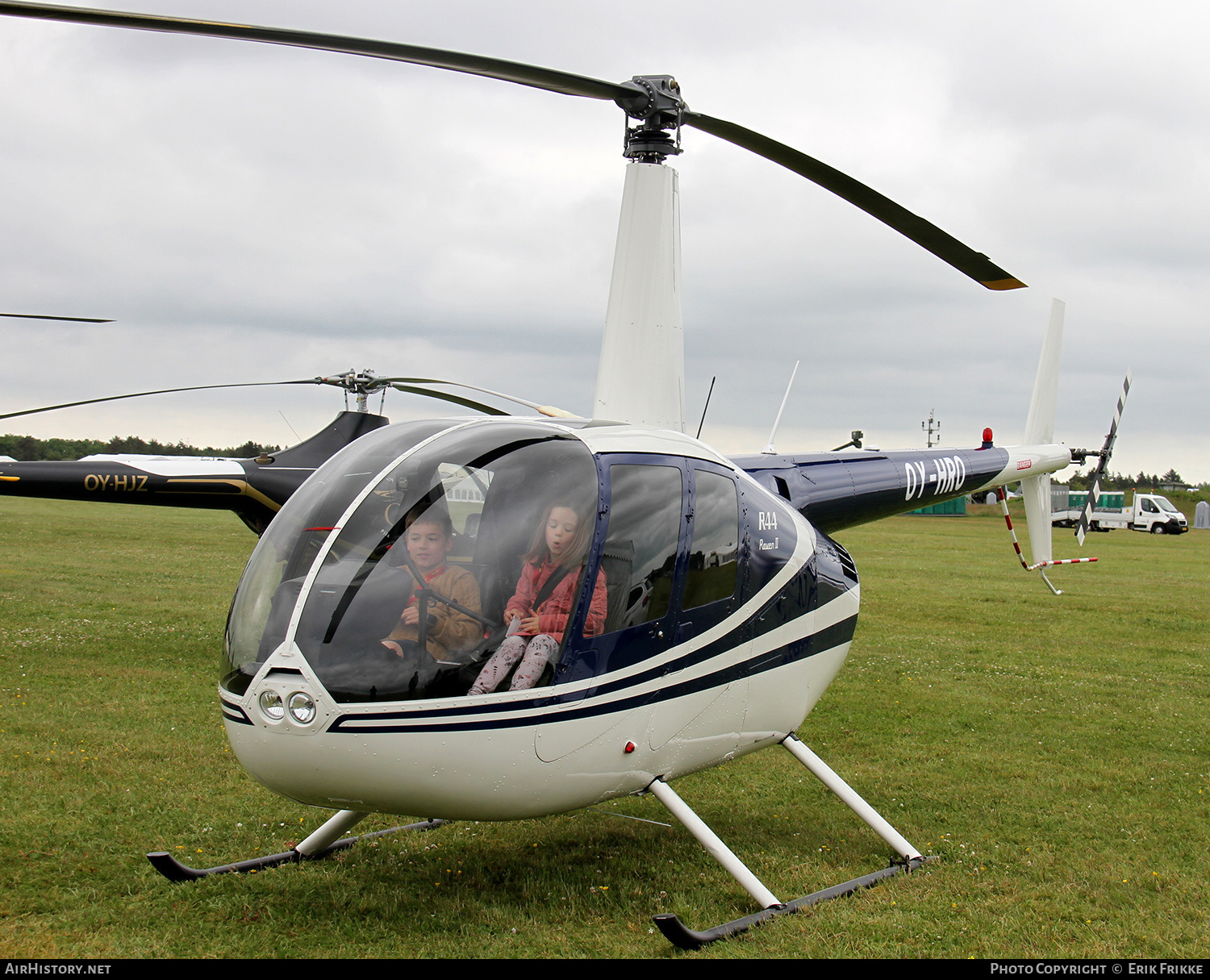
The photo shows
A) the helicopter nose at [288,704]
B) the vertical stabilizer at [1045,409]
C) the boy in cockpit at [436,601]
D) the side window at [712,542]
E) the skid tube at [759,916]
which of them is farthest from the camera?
the vertical stabilizer at [1045,409]

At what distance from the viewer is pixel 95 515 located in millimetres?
41562

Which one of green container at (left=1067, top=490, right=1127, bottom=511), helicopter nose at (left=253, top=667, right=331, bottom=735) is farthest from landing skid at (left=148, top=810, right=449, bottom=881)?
green container at (left=1067, top=490, right=1127, bottom=511)

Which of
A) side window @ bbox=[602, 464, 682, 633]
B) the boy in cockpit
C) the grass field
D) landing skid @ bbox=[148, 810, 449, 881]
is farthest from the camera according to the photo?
landing skid @ bbox=[148, 810, 449, 881]

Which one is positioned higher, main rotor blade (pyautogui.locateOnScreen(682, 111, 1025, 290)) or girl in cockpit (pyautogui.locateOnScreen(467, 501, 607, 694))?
main rotor blade (pyautogui.locateOnScreen(682, 111, 1025, 290))

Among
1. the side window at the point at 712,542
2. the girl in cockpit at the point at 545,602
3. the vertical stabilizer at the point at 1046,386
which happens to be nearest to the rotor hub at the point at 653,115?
the side window at the point at 712,542

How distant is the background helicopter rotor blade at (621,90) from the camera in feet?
13.3

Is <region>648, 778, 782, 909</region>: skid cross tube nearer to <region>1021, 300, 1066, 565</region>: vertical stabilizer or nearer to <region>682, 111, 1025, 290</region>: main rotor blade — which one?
<region>682, 111, 1025, 290</region>: main rotor blade

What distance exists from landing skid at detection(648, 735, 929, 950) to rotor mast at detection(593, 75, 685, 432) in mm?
2180

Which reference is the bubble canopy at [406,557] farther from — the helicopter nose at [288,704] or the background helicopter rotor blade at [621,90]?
the background helicopter rotor blade at [621,90]

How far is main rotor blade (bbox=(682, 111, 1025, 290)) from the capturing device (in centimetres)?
584

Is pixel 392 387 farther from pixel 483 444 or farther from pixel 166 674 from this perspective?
pixel 483 444

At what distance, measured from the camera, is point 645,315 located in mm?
5949

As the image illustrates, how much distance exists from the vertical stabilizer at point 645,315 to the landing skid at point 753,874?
2175 mm

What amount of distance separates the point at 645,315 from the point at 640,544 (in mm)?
1968
